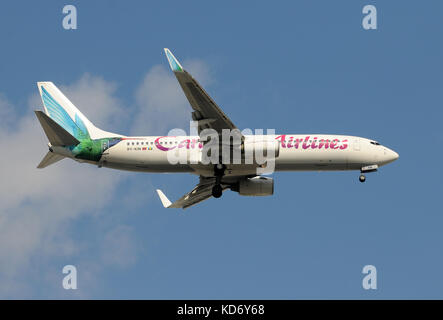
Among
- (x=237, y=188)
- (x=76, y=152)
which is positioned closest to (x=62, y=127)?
(x=76, y=152)

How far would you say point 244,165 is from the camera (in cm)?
6125

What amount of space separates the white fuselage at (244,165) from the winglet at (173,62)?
37.2 feet

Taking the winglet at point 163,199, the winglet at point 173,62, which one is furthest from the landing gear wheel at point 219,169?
the winglet at point 173,62

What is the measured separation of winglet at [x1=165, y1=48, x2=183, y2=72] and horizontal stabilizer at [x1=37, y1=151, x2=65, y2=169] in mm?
15617

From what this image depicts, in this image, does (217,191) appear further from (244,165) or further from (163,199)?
(163,199)

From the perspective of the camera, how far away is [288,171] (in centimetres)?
6206

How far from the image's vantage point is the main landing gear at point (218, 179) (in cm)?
6200

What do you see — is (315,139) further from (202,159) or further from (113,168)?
(113,168)

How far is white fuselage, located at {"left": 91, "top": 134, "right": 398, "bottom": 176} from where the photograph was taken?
202ft

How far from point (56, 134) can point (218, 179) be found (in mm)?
13424

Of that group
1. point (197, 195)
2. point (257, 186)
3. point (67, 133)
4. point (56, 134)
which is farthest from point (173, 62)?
point (197, 195)

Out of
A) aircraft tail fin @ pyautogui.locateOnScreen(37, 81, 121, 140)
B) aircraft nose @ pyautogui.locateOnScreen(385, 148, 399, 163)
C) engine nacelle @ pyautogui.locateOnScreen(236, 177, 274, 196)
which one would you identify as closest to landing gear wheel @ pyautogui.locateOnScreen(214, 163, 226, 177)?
engine nacelle @ pyautogui.locateOnScreen(236, 177, 274, 196)

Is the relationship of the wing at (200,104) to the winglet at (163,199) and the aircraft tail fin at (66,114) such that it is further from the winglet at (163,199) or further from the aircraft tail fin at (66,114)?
the winglet at (163,199)

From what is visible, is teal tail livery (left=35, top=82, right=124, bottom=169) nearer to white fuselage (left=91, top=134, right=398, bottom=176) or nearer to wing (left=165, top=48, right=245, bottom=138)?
Answer: white fuselage (left=91, top=134, right=398, bottom=176)
